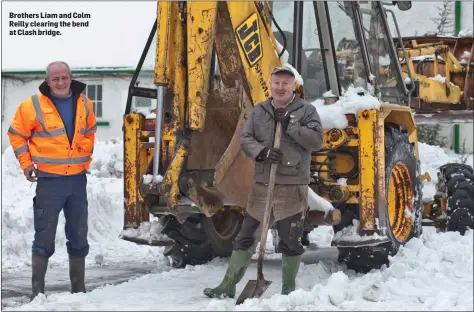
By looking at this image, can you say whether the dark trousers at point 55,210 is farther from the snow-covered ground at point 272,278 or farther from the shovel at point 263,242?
the shovel at point 263,242

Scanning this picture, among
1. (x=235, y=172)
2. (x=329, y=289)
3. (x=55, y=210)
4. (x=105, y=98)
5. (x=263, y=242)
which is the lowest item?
(x=329, y=289)

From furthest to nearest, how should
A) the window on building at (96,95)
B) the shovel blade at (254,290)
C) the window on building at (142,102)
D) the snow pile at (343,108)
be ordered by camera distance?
the window on building at (96,95), the window on building at (142,102), the snow pile at (343,108), the shovel blade at (254,290)

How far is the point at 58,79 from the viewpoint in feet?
18.0

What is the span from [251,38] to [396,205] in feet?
6.96

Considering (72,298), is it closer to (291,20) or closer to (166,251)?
(166,251)

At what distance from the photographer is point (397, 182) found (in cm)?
675

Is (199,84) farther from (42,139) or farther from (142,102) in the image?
(142,102)

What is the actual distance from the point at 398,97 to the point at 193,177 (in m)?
2.55

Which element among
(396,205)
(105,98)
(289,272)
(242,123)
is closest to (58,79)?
(242,123)

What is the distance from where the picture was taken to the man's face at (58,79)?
5492 millimetres

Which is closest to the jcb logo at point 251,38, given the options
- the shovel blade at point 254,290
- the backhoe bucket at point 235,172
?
the backhoe bucket at point 235,172

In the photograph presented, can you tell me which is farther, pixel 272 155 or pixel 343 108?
pixel 343 108

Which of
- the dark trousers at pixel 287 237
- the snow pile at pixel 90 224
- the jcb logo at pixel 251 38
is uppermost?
the jcb logo at pixel 251 38

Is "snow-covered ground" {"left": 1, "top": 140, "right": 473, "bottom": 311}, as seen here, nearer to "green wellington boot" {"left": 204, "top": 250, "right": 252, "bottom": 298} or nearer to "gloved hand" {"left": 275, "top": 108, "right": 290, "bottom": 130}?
"green wellington boot" {"left": 204, "top": 250, "right": 252, "bottom": 298}
